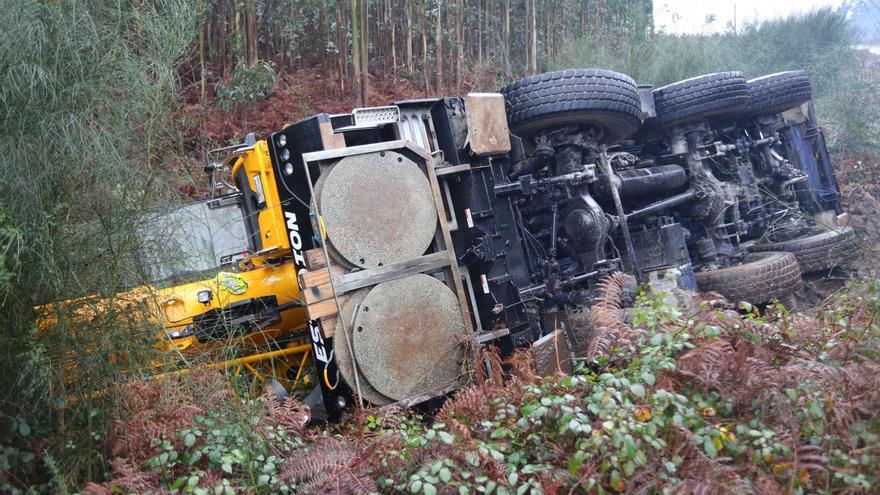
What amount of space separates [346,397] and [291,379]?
100cm

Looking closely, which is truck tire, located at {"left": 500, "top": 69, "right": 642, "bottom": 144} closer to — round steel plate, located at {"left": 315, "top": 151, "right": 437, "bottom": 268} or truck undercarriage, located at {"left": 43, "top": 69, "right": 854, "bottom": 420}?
truck undercarriage, located at {"left": 43, "top": 69, "right": 854, "bottom": 420}

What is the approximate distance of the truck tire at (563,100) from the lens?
5652 millimetres

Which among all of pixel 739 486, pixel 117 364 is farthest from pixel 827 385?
pixel 117 364

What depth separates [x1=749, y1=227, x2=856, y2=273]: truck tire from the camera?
23.1 feet

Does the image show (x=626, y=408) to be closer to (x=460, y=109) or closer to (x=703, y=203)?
(x=460, y=109)

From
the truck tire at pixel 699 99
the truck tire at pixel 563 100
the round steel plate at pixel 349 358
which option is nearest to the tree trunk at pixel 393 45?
the truck tire at pixel 699 99

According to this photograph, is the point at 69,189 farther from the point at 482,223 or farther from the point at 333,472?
the point at 482,223

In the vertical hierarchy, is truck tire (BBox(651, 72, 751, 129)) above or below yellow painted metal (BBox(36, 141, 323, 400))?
above

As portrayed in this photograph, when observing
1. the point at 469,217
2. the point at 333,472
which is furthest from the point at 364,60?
the point at 333,472

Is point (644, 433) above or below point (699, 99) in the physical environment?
below

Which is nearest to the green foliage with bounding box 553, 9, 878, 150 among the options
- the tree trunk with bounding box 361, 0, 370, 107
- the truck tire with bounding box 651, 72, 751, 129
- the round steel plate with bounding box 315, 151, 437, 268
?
the tree trunk with bounding box 361, 0, 370, 107

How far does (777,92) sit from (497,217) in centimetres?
410

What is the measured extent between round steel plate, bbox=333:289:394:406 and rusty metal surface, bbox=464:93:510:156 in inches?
57.4

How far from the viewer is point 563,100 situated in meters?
5.65
